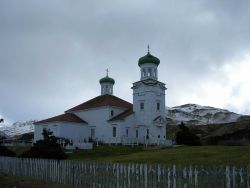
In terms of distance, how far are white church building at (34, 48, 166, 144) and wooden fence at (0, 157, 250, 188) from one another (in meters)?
35.8

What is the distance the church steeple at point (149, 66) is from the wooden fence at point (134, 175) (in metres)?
38.9

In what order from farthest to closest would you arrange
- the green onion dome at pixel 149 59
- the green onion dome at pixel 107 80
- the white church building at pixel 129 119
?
the green onion dome at pixel 107 80
the green onion dome at pixel 149 59
the white church building at pixel 129 119

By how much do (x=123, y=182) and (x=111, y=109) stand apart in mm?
45645

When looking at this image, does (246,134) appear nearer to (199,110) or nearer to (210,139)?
(210,139)

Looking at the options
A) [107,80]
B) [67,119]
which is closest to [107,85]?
[107,80]

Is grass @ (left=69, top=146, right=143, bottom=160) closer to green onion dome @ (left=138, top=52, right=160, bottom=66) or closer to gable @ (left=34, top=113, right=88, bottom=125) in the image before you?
gable @ (left=34, top=113, right=88, bottom=125)

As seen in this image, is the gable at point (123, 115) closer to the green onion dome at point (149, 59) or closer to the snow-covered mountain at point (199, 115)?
the green onion dome at point (149, 59)

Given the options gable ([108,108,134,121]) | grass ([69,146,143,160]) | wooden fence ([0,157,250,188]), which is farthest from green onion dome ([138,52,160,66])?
wooden fence ([0,157,250,188])

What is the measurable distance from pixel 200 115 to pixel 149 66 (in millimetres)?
113797

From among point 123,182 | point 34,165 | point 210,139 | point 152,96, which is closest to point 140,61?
point 152,96

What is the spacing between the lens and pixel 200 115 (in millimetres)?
167000

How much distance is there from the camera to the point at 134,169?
1366 cm

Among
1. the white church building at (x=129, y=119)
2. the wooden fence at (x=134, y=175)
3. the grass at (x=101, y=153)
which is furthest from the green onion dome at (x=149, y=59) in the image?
the wooden fence at (x=134, y=175)

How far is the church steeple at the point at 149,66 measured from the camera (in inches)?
2291
